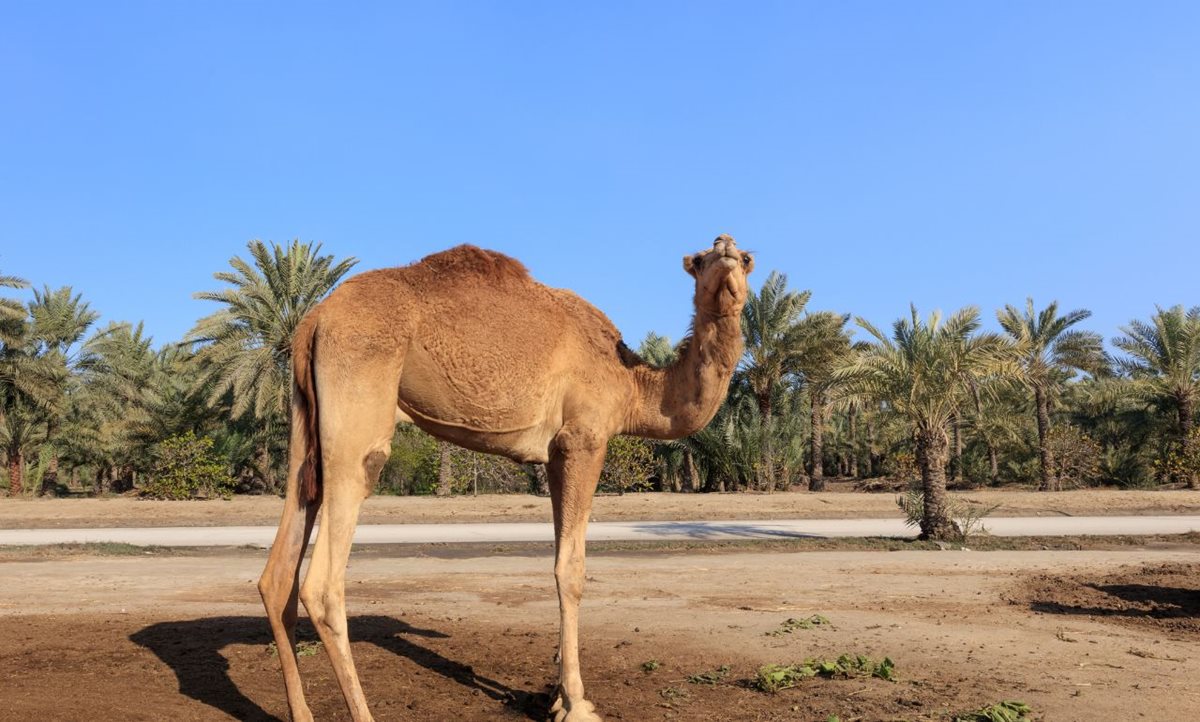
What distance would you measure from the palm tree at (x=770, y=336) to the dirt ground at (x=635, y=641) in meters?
20.5

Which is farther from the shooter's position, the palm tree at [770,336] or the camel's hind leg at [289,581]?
the palm tree at [770,336]

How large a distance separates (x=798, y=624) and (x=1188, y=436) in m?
33.2

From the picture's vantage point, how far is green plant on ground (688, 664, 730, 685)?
21.0 ft

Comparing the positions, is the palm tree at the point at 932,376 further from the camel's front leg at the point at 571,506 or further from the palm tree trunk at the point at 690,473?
the palm tree trunk at the point at 690,473

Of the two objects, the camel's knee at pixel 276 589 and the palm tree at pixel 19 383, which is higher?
the palm tree at pixel 19 383

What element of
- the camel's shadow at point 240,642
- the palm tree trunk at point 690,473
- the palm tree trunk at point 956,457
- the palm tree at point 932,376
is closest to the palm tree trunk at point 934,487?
the palm tree at point 932,376

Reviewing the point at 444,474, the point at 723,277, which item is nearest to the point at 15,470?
the point at 444,474

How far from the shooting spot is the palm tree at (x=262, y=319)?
1222 inches

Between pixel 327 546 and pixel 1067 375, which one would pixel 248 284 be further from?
pixel 1067 375

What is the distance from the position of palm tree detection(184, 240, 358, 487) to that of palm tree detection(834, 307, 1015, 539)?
771 inches

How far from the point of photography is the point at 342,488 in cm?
497

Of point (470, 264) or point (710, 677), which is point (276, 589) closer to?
point (470, 264)

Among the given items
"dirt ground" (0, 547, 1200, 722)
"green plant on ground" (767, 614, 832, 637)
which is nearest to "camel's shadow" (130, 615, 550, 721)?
"dirt ground" (0, 547, 1200, 722)

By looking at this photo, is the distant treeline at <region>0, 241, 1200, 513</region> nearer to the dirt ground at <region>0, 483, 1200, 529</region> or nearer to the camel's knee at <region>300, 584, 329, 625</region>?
the dirt ground at <region>0, 483, 1200, 529</region>
